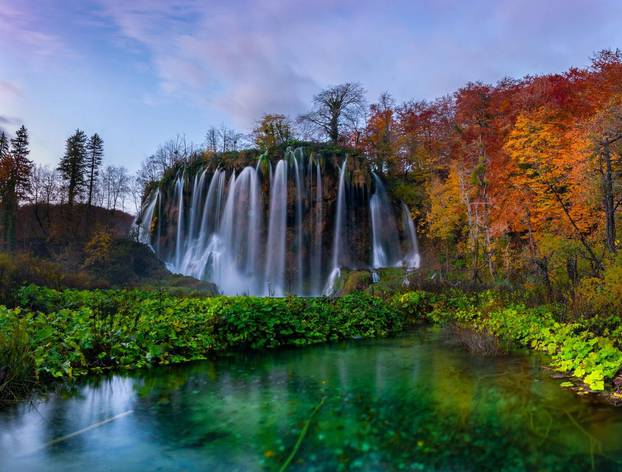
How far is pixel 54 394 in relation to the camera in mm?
5648

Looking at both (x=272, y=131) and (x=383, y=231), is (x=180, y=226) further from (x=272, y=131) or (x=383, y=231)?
(x=272, y=131)

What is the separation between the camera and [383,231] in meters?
29.2

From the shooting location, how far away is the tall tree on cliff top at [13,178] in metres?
27.1

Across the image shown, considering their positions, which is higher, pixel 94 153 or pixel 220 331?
pixel 94 153

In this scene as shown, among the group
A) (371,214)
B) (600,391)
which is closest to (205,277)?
(371,214)

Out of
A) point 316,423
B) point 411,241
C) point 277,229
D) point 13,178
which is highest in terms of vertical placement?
point 13,178

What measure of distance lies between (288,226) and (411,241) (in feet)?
28.2

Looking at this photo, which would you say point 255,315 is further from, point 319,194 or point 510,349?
point 319,194

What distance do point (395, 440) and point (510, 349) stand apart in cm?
574

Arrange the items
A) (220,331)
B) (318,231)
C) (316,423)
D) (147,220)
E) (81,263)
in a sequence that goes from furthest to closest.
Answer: (147,220) < (318,231) < (81,263) < (220,331) < (316,423)

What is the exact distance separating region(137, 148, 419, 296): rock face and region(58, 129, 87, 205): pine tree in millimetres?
20841

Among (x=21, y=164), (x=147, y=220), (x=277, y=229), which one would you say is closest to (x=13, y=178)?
(x=21, y=164)

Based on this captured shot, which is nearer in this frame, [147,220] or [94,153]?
[147,220]

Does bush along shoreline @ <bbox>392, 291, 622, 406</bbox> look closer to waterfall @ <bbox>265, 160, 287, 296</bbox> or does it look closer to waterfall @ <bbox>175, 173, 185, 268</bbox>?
waterfall @ <bbox>265, 160, 287, 296</bbox>
